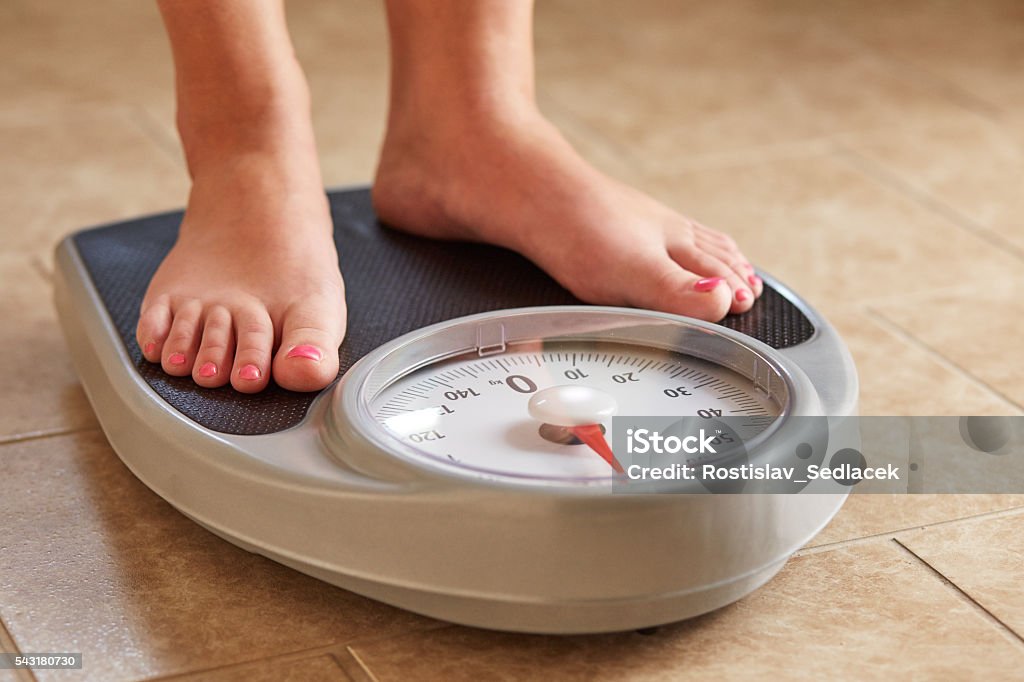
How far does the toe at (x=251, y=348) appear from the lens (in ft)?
3.29

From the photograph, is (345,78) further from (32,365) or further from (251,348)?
(251,348)

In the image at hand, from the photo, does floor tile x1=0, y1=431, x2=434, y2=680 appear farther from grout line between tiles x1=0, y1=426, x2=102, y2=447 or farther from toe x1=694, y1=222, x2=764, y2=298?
toe x1=694, y1=222, x2=764, y2=298

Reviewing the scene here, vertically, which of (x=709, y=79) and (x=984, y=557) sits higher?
(x=709, y=79)

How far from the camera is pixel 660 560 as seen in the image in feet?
2.70

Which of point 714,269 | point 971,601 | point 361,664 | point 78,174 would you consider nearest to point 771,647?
point 971,601

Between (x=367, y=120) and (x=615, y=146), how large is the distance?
15.1 inches

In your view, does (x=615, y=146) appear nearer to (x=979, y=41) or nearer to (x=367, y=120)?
(x=367, y=120)

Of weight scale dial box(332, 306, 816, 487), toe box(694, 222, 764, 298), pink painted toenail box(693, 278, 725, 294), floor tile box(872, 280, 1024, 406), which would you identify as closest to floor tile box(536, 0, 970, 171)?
floor tile box(872, 280, 1024, 406)

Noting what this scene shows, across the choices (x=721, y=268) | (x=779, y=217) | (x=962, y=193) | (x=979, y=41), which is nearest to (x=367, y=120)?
(x=779, y=217)

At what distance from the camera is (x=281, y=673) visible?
2.79 feet

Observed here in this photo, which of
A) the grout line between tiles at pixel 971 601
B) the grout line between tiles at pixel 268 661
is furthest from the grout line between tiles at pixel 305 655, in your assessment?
the grout line between tiles at pixel 971 601

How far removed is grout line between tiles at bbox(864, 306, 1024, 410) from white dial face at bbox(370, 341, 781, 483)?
37 cm

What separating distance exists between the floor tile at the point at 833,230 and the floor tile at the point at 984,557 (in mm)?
433

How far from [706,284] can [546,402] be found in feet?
0.86
